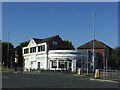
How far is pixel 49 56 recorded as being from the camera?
98.8 m

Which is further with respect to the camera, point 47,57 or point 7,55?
point 7,55

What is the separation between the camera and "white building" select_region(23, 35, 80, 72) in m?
95.6

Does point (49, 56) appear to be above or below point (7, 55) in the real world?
below

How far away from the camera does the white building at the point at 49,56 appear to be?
9556 cm

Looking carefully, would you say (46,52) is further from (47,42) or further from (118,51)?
(118,51)

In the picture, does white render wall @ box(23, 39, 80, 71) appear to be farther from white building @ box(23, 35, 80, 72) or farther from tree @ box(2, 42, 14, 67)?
tree @ box(2, 42, 14, 67)

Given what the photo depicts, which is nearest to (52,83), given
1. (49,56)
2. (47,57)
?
(49,56)

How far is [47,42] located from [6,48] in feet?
103

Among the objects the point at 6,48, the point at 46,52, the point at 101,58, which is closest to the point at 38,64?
the point at 46,52

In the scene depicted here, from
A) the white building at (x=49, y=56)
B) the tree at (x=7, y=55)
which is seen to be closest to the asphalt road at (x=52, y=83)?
the white building at (x=49, y=56)

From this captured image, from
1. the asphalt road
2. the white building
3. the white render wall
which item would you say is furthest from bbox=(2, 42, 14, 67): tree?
the asphalt road

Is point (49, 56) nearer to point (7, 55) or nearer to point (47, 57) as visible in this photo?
point (47, 57)

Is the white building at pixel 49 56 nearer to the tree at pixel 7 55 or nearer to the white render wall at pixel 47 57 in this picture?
the white render wall at pixel 47 57

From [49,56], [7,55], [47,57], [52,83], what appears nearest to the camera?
[52,83]
